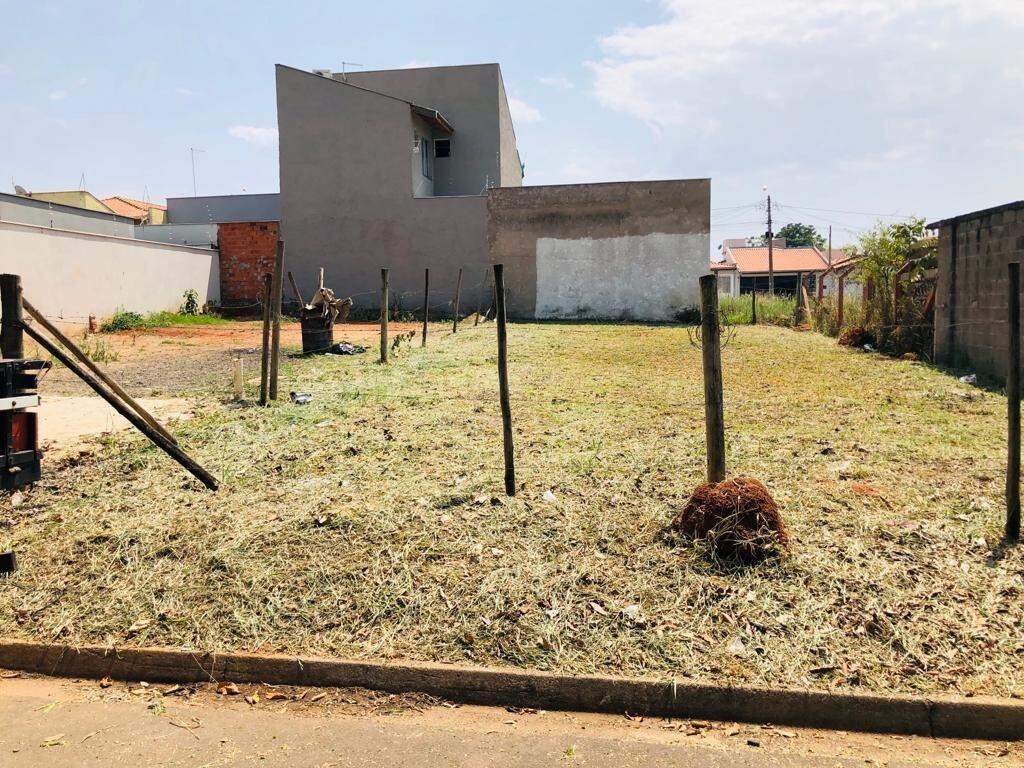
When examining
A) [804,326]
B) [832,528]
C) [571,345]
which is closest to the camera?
[832,528]

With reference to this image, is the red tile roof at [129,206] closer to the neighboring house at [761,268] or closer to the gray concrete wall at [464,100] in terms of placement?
the gray concrete wall at [464,100]

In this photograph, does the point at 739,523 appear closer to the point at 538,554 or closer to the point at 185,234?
the point at 538,554

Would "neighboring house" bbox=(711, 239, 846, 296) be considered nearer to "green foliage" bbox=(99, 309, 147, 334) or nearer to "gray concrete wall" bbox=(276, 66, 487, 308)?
"gray concrete wall" bbox=(276, 66, 487, 308)

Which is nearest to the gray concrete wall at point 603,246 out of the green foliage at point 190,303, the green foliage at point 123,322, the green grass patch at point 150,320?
the green grass patch at point 150,320

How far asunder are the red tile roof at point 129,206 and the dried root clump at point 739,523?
4122 centimetres

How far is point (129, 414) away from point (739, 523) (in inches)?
156

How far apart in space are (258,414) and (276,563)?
4401 mm

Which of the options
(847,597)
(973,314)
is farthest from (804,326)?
(847,597)

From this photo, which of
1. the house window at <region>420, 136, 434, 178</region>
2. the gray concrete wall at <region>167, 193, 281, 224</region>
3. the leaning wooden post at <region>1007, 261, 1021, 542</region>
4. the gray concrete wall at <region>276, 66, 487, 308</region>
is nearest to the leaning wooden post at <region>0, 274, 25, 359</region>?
the leaning wooden post at <region>1007, 261, 1021, 542</region>

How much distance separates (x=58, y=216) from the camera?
1093 inches

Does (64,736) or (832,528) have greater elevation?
(832,528)

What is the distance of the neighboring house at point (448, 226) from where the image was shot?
27.2 metres

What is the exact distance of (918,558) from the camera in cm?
426

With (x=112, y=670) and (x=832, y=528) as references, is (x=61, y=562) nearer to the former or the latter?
(x=112, y=670)
